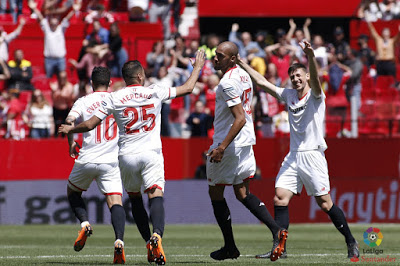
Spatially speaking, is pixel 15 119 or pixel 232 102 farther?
pixel 15 119

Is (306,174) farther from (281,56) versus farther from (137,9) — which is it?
(137,9)

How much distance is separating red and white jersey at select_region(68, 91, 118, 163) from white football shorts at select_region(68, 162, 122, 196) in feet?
0.21

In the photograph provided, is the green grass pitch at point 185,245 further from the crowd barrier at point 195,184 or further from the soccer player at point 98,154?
the soccer player at point 98,154

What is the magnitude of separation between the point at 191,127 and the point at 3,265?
1027 cm

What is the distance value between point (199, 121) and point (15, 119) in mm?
4097

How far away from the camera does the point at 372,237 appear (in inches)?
542

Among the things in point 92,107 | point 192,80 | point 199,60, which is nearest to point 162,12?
point 92,107

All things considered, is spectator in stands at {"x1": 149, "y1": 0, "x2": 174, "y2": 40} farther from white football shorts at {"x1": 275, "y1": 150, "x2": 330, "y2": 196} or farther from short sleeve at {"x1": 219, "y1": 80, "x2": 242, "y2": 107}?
short sleeve at {"x1": 219, "y1": 80, "x2": 242, "y2": 107}

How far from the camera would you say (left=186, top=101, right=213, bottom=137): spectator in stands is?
738 inches

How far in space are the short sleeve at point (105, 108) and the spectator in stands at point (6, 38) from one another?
458 inches

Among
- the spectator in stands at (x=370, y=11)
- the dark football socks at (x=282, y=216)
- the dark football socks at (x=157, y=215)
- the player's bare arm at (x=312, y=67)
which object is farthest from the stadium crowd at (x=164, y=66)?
the dark football socks at (x=157, y=215)

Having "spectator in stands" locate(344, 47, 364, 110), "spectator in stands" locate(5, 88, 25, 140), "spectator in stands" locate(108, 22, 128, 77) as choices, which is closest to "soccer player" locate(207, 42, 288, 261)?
"spectator in stands" locate(5, 88, 25, 140)

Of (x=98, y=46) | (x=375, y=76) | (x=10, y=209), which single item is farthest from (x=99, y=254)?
(x=375, y=76)

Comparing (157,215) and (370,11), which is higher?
(370,11)
